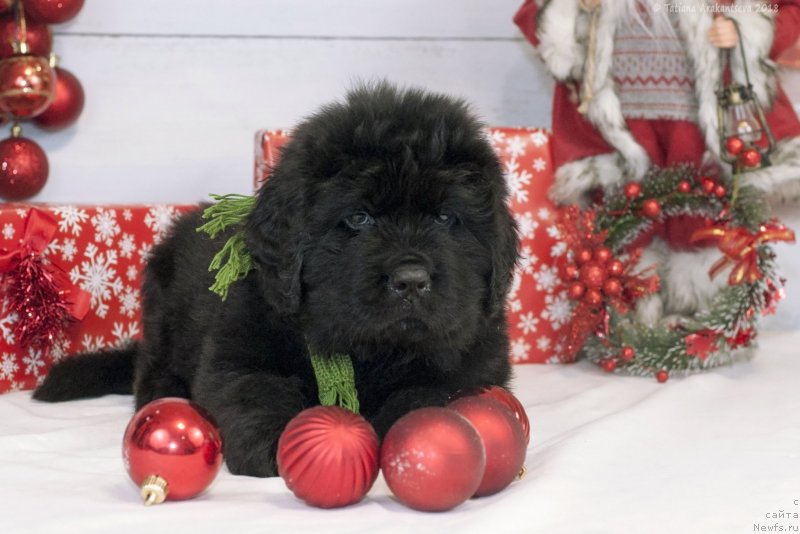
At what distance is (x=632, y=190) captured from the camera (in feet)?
11.2

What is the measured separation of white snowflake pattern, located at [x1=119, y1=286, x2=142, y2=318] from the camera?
3.32m

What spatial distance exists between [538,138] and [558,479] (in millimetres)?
1808

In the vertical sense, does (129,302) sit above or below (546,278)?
below

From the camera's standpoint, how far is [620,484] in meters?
2.10

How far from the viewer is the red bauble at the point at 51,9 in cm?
353

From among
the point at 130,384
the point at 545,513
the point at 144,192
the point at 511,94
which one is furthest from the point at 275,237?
the point at 511,94

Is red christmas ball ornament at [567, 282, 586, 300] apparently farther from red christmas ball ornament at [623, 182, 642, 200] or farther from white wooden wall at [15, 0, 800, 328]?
white wooden wall at [15, 0, 800, 328]

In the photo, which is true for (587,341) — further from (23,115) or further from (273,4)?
(23,115)

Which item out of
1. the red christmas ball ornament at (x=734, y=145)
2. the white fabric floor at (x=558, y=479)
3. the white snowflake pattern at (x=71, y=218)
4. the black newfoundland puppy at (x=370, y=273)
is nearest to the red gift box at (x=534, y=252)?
the white fabric floor at (x=558, y=479)

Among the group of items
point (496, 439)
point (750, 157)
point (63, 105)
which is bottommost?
point (496, 439)

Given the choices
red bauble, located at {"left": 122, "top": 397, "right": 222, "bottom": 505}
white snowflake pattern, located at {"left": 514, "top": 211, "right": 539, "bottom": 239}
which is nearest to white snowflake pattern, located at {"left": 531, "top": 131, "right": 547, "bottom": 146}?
white snowflake pattern, located at {"left": 514, "top": 211, "right": 539, "bottom": 239}

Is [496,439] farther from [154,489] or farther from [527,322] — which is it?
[527,322]

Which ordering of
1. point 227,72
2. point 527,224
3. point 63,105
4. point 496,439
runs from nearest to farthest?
point 496,439, point 527,224, point 63,105, point 227,72

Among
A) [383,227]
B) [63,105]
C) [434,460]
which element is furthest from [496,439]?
[63,105]
